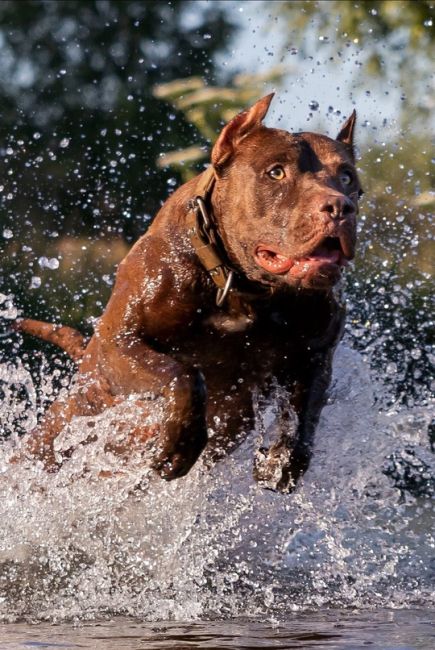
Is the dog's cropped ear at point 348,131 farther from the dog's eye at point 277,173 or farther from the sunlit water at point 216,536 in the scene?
the sunlit water at point 216,536

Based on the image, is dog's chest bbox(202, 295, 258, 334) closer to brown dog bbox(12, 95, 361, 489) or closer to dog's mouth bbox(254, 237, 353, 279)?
brown dog bbox(12, 95, 361, 489)

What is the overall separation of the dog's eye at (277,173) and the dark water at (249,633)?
62.4 inches

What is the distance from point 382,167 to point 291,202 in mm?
8167

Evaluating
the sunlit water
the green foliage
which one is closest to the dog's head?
the sunlit water

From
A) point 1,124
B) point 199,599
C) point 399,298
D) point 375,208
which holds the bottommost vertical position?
point 199,599

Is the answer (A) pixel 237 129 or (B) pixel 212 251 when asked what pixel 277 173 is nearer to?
(A) pixel 237 129

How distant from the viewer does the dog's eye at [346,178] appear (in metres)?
5.03

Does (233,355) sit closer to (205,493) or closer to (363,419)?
(205,493)

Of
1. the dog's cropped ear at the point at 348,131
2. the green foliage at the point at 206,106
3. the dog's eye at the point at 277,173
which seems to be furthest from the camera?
the green foliage at the point at 206,106

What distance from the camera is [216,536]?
19.6 feet

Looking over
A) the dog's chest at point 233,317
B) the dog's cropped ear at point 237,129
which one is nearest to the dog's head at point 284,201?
the dog's cropped ear at point 237,129

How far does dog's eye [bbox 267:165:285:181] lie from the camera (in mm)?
5000

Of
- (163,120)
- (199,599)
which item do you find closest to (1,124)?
(163,120)

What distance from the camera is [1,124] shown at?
18109 mm
